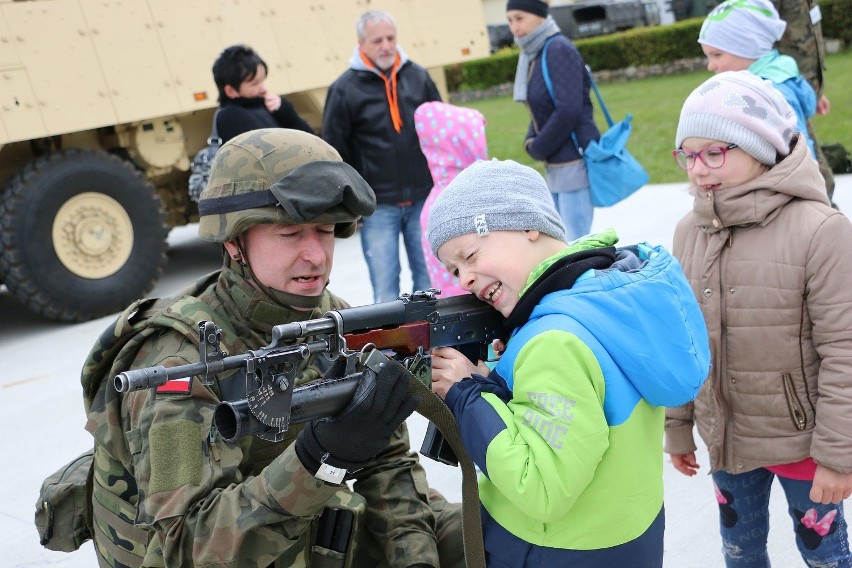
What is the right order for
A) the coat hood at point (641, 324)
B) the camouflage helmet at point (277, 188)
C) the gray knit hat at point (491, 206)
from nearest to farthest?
the coat hood at point (641, 324) → the gray knit hat at point (491, 206) → the camouflage helmet at point (277, 188)

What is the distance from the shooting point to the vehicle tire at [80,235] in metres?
6.88

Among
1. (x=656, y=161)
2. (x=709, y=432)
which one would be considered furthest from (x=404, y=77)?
(x=656, y=161)

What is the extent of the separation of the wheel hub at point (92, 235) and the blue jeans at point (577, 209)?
11.2 ft

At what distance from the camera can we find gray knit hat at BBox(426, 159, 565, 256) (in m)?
1.93

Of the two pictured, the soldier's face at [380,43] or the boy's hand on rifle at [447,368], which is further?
the soldier's face at [380,43]

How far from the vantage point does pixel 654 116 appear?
15.1m

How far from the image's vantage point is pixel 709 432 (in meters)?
2.58

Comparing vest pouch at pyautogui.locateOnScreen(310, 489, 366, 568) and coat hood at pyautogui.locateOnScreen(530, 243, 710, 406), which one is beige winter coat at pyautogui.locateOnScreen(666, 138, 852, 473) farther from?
vest pouch at pyautogui.locateOnScreen(310, 489, 366, 568)

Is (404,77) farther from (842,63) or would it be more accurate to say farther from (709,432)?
(842,63)

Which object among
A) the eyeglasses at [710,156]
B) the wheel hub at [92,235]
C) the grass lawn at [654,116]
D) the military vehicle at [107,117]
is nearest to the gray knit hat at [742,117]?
the eyeglasses at [710,156]

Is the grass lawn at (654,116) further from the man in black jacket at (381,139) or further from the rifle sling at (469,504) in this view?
the rifle sling at (469,504)

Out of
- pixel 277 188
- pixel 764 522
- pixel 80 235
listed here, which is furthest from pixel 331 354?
pixel 80 235

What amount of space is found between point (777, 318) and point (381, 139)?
361 cm

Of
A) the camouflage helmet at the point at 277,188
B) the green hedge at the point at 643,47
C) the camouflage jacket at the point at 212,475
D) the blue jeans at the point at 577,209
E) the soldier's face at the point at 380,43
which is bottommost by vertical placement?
the green hedge at the point at 643,47
